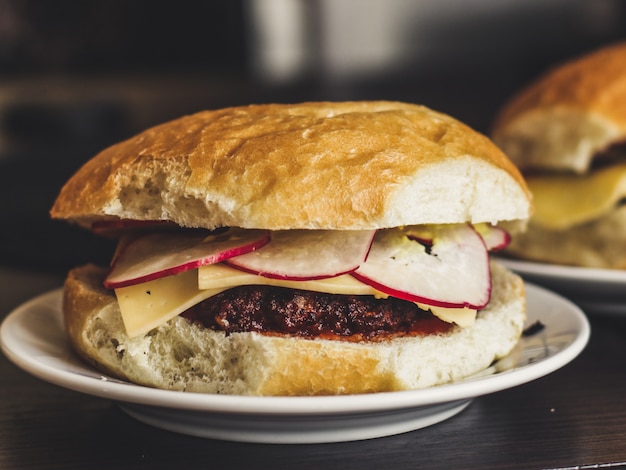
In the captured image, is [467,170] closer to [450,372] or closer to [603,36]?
[450,372]

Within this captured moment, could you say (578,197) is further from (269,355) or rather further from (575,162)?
(269,355)

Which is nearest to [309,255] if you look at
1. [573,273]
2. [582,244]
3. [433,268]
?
[433,268]

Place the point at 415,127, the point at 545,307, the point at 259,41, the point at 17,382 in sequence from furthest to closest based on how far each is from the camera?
the point at 259,41, the point at 545,307, the point at 17,382, the point at 415,127

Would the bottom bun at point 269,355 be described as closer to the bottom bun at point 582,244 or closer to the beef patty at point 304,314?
the beef patty at point 304,314

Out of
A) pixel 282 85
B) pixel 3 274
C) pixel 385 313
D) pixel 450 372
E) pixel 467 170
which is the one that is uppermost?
pixel 467 170

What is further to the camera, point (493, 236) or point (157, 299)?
point (493, 236)

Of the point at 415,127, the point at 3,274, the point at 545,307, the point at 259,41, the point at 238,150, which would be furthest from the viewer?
the point at 259,41

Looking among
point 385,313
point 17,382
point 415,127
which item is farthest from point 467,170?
point 17,382
